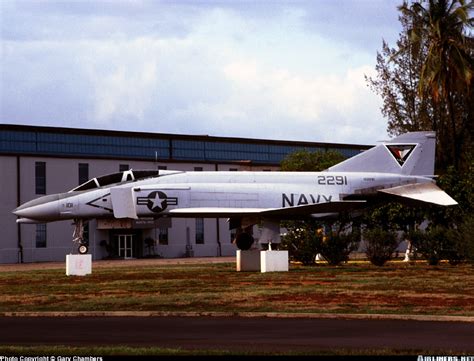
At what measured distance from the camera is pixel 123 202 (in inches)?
1729

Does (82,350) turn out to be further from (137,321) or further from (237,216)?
(237,216)

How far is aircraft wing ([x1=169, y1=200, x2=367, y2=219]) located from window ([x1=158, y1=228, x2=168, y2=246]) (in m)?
46.2

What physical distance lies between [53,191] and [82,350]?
71.2 metres

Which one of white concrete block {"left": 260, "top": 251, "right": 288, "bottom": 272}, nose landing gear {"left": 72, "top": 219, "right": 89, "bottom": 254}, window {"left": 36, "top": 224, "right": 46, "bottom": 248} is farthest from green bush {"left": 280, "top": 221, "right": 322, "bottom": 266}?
window {"left": 36, "top": 224, "right": 46, "bottom": 248}

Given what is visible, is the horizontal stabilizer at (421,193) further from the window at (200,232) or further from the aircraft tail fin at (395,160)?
the window at (200,232)

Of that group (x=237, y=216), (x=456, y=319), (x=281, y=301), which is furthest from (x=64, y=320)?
(x=237, y=216)

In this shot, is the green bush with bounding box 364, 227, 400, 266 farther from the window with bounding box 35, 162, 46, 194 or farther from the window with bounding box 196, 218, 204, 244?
the window with bounding box 196, 218, 204, 244

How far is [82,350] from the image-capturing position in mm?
14445

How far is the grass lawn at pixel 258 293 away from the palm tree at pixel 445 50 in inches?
1020

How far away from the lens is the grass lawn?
23156 mm

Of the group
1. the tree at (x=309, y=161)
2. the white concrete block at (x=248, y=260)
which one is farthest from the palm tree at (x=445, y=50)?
the white concrete block at (x=248, y=260)

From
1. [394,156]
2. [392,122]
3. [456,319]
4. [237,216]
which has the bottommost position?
[456,319]

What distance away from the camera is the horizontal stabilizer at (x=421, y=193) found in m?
45.7

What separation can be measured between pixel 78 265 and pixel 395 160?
54.6ft
